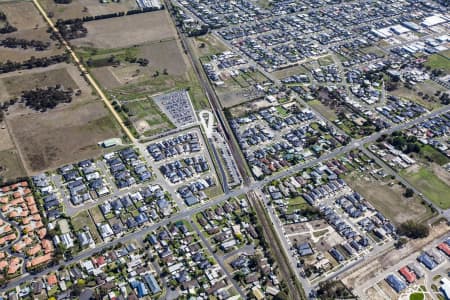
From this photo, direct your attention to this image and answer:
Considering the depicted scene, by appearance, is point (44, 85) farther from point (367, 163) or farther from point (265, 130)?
point (367, 163)

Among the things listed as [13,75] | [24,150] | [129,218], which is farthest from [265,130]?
[13,75]

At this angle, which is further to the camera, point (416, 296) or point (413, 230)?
point (413, 230)

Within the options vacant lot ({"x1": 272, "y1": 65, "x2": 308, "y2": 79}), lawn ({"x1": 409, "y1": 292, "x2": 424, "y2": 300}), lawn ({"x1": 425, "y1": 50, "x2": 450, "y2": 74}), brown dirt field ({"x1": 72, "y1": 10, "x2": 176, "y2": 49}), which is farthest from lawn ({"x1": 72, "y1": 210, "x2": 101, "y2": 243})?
lawn ({"x1": 425, "y1": 50, "x2": 450, "y2": 74})

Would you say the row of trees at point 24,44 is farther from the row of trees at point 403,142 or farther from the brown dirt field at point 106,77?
the row of trees at point 403,142

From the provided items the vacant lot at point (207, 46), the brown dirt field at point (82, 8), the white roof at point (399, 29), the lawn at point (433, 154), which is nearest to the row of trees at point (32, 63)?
the brown dirt field at point (82, 8)

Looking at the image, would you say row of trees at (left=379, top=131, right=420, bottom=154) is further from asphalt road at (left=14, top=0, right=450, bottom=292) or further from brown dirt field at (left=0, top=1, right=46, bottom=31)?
brown dirt field at (left=0, top=1, right=46, bottom=31)

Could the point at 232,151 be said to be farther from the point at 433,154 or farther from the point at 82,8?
the point at 82,8

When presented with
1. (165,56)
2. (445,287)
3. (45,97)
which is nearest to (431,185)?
(445,287)

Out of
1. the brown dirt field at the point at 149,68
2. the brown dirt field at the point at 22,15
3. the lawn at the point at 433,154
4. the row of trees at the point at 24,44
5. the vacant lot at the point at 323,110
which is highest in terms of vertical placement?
the brown dirt field at the point at 22,15
